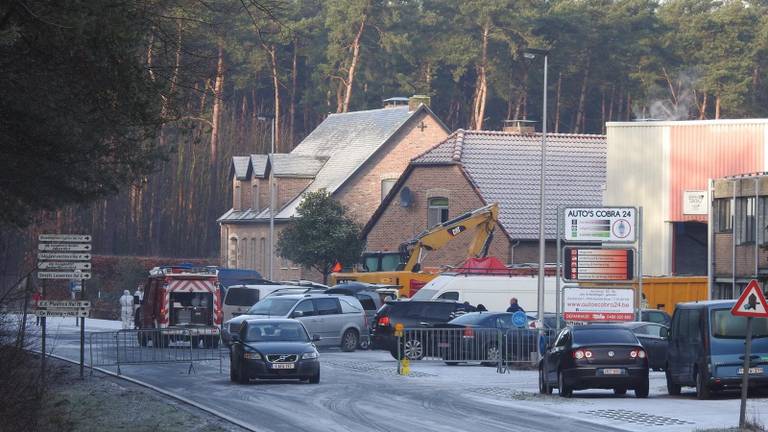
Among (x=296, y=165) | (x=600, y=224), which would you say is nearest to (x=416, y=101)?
(x=296, y=165)

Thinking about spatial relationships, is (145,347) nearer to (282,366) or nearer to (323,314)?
(282,366)

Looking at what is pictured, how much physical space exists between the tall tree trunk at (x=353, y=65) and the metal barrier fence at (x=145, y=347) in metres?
56.0

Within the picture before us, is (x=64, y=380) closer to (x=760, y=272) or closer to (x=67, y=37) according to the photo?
(x=67, y=37)

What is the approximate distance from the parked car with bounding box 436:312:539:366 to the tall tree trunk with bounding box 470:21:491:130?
55.2 meters

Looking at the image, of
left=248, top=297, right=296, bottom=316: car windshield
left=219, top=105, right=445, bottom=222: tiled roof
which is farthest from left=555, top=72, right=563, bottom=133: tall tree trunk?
left=248, top=297, right=296, bottom=316: car windshield

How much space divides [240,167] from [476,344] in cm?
4577

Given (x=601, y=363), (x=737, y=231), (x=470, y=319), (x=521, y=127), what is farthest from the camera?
(x=521, y=127)

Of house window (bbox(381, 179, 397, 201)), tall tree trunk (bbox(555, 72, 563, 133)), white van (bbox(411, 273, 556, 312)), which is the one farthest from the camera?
tall tree trunk (bbox(555, 72, 563, 133))

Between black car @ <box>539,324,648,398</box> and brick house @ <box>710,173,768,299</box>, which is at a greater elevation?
brick house @ <box>710,173,768,299</box>

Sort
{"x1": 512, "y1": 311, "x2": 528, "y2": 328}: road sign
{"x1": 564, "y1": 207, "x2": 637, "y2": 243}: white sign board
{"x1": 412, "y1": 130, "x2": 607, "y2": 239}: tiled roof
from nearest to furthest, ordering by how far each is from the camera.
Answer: {"x1": 512, "y1": 311, "x2": 528, "y2": 328}: road sign
{"x1": 564, "y1": 207, "x2": 637, "y2": 243}: white sign board
{"x1": 412, "y1": 130, "x2": 607, "y2": 239}: tiled roof

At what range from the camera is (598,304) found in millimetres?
35688

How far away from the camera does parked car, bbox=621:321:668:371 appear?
3531cm

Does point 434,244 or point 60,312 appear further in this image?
point 434,244

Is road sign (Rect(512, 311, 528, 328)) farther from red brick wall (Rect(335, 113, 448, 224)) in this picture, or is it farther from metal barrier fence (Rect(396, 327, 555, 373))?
red brick wall (Rect(335, 113, 448, 224))
